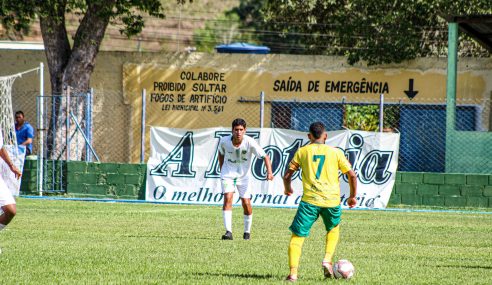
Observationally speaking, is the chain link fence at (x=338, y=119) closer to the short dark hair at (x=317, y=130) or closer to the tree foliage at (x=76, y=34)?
the tree foliage at (x=76, y=34)

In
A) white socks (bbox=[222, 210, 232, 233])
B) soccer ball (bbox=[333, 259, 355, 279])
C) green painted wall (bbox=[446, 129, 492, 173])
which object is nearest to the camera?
soccer ball (bbox=[333, 259, 355, 279])

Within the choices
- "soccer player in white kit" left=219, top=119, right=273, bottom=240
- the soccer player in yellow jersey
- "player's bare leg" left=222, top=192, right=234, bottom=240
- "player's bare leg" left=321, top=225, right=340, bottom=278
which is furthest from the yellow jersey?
"soccer player in white kit" left=219, top=119, right=273, bottom=240

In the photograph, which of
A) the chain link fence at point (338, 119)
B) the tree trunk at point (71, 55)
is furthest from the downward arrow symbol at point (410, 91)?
the tree trunk at point (71, 55)

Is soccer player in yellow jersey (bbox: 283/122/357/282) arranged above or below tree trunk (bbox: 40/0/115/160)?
below

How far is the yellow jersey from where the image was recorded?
10484 mm

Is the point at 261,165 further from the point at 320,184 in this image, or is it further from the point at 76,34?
the point at 320,184

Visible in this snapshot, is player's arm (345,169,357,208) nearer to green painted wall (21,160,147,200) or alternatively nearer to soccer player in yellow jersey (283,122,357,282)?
soccer player in yellow jersey (283,122,357,282)

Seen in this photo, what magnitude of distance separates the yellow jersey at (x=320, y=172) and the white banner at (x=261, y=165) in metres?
11.4

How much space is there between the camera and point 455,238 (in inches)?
615

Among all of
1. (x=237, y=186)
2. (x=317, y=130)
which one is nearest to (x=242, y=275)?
(x=317, y=130)

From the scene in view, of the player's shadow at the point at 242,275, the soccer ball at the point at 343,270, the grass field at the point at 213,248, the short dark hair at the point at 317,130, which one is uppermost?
the short dark hair at the point at 317,130

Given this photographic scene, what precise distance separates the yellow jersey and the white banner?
37.5 feet

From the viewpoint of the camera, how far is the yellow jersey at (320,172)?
10484 mm

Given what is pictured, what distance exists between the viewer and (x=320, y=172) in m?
10.5
